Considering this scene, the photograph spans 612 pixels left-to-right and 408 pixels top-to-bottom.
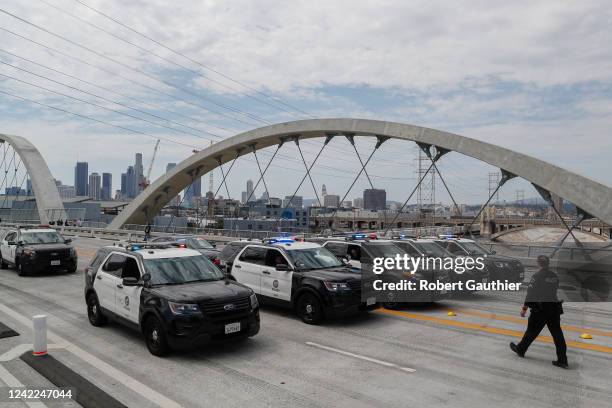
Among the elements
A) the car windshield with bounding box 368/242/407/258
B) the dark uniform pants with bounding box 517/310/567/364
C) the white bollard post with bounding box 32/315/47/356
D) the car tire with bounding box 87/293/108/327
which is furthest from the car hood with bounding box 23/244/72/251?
the dark uniform pants with bounding box 517/310/567/364

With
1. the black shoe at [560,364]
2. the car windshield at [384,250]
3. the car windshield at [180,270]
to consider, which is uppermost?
the car windshield at [384,250]

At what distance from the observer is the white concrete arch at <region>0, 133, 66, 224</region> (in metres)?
56.8

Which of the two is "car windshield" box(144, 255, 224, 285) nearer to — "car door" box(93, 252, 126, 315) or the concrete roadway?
"car door" box(93, 252, 126, 315)

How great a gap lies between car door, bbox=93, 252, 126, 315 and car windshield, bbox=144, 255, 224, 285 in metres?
0.85

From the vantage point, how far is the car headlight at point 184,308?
295 inches

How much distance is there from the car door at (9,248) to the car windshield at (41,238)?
0.51 m

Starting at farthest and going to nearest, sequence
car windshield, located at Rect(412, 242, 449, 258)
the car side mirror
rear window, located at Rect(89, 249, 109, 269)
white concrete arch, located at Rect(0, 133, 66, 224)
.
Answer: white concrete arch, located at Rect(0, 133, 66, 224)
car windshield, located at Rect(412, 242, 449, 258)
rear window, located at Rect(89, 249, 109, 269)
the car side mirror

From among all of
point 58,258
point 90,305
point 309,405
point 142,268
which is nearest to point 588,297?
point 309,405

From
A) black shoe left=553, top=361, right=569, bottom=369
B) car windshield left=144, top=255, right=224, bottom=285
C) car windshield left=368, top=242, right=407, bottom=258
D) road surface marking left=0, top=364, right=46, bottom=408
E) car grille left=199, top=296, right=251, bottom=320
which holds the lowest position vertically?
road surface marking left=0, top=364, right=46, bottom=408

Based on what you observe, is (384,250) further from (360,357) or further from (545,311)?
(545,311)

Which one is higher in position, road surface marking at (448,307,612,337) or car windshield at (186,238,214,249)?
car windshield at (186,238,214,249)

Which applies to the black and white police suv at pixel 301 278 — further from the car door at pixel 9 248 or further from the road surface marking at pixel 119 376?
the car door at pixel 9 248

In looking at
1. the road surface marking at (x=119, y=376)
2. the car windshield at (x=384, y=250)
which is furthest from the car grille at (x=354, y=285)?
the road surface marking at (x=119, y=376)

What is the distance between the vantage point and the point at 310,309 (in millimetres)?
10164
